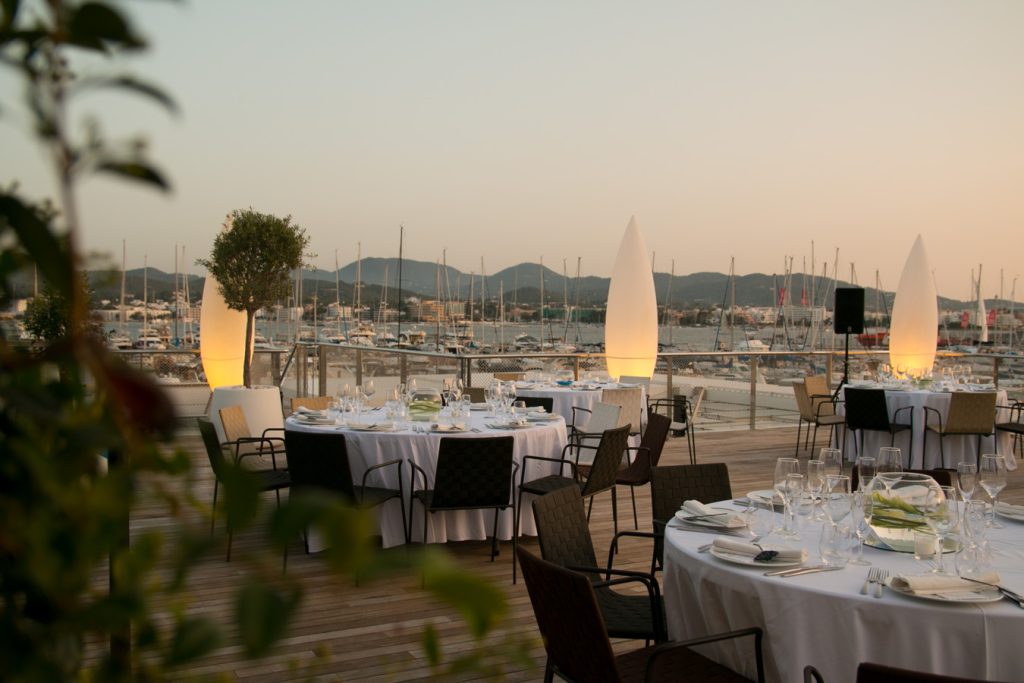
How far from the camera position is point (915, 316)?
44.2ft

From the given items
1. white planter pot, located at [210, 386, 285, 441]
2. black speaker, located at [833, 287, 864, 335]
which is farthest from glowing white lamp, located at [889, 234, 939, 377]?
white planter pot, located at [210, 386, 285, 441]

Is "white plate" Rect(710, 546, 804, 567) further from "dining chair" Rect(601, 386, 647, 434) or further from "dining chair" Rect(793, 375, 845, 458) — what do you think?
"dining chair" Rect(793, 375, 845, 458)

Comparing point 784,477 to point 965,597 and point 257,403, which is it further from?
point 257,403

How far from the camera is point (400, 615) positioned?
185 inches

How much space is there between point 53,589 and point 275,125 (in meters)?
10.6

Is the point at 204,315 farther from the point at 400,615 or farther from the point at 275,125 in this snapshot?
the point at 400,615

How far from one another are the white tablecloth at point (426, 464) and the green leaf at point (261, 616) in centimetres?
522

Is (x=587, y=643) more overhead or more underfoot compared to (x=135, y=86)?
more underfoot

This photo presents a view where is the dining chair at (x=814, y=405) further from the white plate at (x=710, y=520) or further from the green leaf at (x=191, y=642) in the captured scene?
the green leaf at (x=191, y=642)

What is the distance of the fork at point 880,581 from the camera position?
2.63 meters

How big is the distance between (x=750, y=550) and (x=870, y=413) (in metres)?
6.86

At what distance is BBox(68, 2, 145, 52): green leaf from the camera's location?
0.53 m

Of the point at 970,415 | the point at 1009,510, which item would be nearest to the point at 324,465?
the point at 1009,510

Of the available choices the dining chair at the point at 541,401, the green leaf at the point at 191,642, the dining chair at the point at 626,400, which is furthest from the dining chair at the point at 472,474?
the green leaf at the point at 191,642
